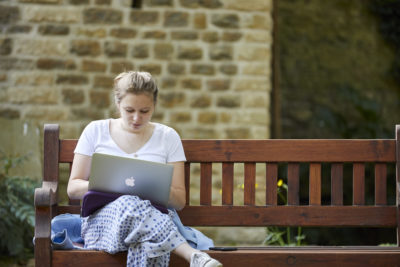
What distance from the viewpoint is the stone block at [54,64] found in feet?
18.6

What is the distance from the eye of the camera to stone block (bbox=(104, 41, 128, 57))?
225 inches

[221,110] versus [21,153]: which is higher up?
[221,110]

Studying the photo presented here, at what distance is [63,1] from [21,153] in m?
1.42

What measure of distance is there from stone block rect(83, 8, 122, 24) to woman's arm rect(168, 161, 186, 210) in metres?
2.93

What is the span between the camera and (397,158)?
3.31 metres

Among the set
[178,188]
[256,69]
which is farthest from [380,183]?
[256,69]

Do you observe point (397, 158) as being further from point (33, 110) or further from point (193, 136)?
point (33, 110)

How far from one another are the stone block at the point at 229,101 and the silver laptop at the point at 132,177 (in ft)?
9.70

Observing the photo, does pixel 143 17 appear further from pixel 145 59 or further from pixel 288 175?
pixel 288 175

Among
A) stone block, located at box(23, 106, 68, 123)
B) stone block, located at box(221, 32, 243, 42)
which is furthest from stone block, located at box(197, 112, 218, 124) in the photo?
stone block, located at box(23, 106, 68, 123)

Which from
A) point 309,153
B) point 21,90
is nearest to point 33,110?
point 21,90

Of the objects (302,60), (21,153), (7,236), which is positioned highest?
(302,60)

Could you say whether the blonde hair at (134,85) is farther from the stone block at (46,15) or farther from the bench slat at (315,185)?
the stone block at (46,15)

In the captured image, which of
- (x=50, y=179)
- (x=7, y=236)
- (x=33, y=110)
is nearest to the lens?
(x=50, y=179)
